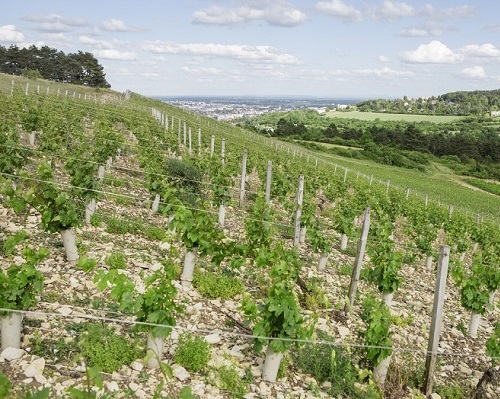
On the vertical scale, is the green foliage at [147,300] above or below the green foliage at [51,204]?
below

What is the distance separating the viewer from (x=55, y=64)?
264 ft

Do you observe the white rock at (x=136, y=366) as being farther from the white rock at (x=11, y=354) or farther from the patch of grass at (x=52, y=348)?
the white rock at (x=11, y=354)

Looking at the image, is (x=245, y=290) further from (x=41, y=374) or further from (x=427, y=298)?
(x=427, y=298)

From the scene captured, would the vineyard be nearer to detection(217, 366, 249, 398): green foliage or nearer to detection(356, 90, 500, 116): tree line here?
detection(217, 366, 249, 398): green foliage

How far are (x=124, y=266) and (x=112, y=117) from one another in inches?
801

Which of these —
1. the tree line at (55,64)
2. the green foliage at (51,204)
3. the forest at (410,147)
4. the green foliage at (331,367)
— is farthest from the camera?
the tree line at (55,64)

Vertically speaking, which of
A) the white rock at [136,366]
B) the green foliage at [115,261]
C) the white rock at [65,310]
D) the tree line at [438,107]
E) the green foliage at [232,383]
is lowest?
the green foliage at [232,383]

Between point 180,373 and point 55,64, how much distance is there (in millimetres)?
86727

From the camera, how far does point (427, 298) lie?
10914mm

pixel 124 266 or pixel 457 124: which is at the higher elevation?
pixel 457 124

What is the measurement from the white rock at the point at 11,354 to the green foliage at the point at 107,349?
2.24ft

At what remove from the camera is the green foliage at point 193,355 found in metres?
5.66

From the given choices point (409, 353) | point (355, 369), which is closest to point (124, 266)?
point (355, 369)

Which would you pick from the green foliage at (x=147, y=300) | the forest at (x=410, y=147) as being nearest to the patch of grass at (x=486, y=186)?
the forest at (x=410, y=147)
